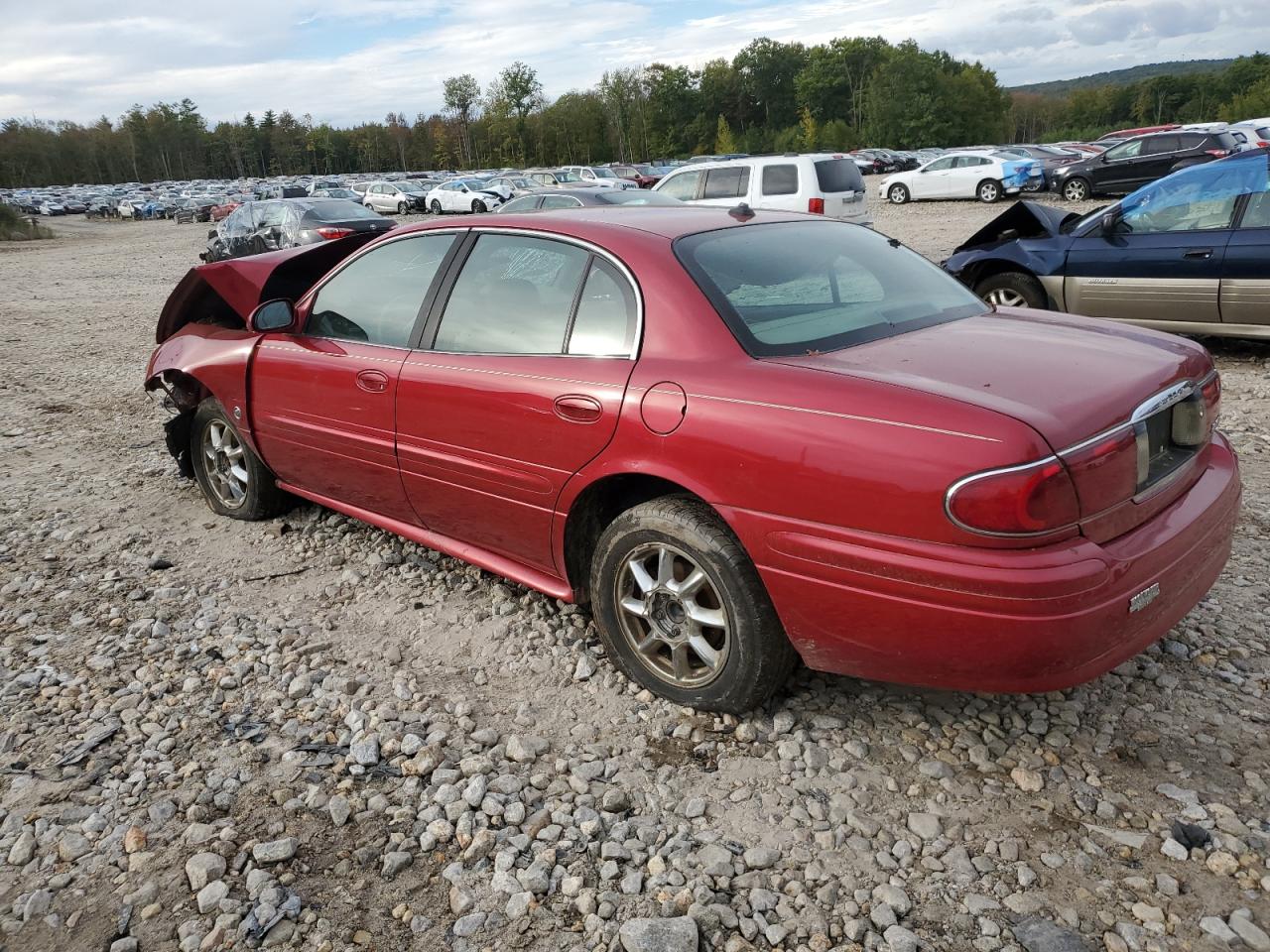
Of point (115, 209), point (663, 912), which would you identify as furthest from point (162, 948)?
point (115, 209)

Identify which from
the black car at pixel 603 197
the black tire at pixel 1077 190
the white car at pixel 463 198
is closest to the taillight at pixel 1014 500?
the black car at pixel 603 197

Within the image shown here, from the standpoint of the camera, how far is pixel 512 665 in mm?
3516

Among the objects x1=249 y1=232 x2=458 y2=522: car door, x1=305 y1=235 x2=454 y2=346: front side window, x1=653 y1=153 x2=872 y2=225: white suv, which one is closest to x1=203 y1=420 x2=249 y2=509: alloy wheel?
x1=249 y1=232 x2=458 y2=522: car door

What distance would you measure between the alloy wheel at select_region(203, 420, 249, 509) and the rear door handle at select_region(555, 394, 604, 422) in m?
2.56

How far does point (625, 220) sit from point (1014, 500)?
1.86m

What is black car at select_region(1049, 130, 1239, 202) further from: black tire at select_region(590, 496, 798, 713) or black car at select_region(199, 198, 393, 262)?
black tire at select_region(590, 496, 798, 713)

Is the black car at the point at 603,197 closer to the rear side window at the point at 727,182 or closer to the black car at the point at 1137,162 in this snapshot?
the rear side window at the point at 727,182

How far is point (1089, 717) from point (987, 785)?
521 millimetres

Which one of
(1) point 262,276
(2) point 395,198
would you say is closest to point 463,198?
(2) point 395,198

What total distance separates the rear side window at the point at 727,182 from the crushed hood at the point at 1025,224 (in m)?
7.16

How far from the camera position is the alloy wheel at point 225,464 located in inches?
199

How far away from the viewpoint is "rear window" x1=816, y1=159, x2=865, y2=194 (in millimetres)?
14727

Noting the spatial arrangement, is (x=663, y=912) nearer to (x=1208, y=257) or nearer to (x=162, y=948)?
(x=162, y=948)

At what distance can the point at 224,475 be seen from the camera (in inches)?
204
